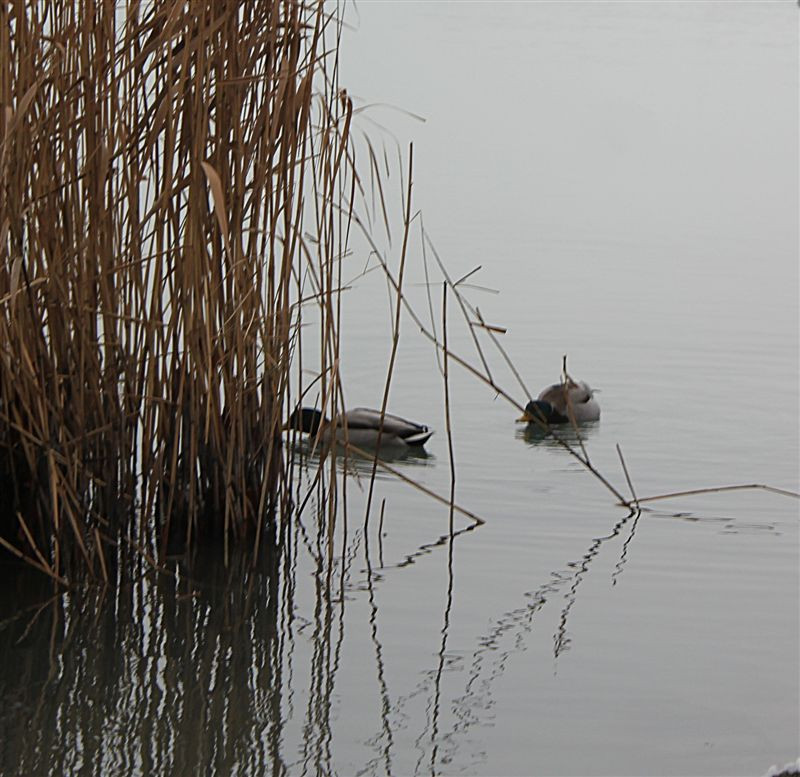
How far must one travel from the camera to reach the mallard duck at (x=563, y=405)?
5262mm

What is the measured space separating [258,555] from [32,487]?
602 mm

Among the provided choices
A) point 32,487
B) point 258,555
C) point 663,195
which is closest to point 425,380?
point 258,555

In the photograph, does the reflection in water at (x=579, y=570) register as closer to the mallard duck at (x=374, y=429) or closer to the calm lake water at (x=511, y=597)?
the calm lake water at (x=511, y=597)

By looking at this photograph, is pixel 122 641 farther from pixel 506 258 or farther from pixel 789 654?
pixel 506 258

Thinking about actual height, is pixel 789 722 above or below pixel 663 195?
below

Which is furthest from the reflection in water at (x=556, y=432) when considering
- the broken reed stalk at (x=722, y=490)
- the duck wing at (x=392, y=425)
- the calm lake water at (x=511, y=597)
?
the broken reed stalk at (x=722, y=490)

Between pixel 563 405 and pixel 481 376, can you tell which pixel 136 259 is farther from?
pixel 563 405

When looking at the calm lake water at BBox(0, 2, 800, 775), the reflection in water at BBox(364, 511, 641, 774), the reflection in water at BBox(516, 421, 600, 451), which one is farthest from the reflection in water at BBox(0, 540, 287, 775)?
the reflection in water at BBox(516, 421, 600, 451)

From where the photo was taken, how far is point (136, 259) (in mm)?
3344

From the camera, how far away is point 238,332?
11.3ft

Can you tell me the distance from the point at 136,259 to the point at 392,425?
5.98 ft

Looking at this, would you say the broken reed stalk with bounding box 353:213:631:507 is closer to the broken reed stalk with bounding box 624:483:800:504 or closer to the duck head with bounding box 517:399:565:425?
the broken reed stalk with bounding box 624:483:800:504

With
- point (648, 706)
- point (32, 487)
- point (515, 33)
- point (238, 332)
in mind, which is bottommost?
point (648, 706)

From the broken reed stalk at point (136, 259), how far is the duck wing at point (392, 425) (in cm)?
136
